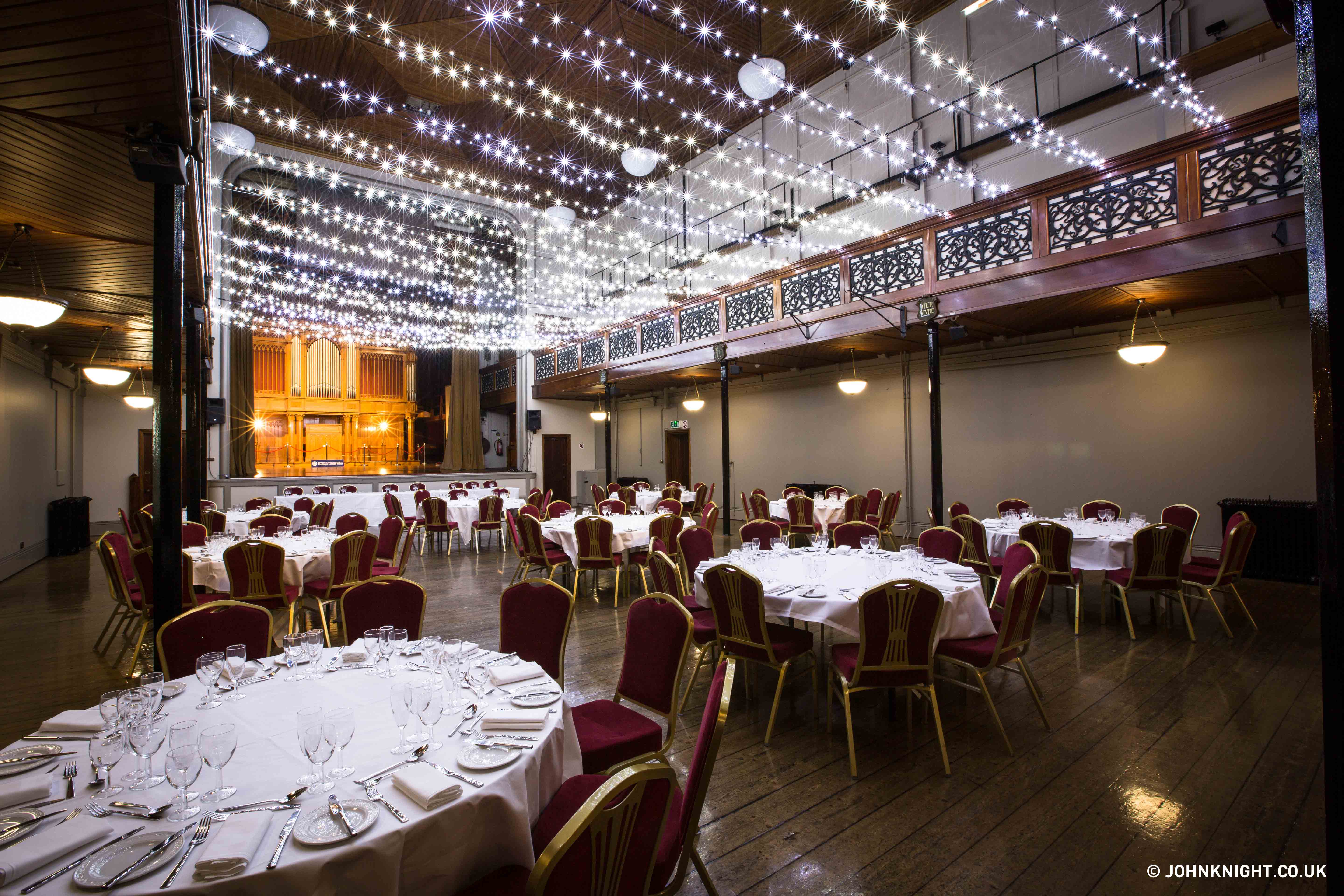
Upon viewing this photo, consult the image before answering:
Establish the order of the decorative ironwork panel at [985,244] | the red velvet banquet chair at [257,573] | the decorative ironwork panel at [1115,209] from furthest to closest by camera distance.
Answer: the decorative ironwork panel at [985,244]
the decorative ironwork panel at [1115,209]
the red velvet banquet chair at [257,573]

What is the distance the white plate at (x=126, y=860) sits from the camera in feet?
4.11

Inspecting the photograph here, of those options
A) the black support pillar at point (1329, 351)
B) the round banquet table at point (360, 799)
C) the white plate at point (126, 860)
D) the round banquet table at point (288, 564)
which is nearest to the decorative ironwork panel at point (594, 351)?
the round banquet table at point (288, 564)

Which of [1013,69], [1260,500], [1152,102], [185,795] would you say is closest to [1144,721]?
[185,795]

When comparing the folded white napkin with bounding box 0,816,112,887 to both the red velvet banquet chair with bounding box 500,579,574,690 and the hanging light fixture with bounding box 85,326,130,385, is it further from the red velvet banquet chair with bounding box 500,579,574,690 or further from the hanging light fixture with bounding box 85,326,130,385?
the hanging light fixture with bounding box 85,326,130,385

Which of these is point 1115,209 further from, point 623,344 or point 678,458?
point 678,458

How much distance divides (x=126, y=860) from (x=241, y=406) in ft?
50.1

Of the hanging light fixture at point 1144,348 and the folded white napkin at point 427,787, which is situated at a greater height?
the hanging light fixture at point 1144,348

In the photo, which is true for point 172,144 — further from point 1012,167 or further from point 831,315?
point 1012,167

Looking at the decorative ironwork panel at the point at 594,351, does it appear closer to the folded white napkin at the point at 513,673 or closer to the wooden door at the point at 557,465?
the wooden door at the point at 557,465

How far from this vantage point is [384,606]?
3.40 metres

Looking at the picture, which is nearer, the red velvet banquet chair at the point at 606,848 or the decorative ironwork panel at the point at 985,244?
the red velvet banquet chair at the point at 606,848

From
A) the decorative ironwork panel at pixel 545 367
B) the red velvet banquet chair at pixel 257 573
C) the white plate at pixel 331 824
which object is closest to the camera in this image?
the white plate at pixel 331 824

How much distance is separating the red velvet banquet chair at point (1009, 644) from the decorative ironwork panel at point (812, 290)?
20.3 feet

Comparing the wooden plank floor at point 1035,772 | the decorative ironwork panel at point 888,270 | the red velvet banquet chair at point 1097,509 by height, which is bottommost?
the wooden plank floor at point 1035,772
